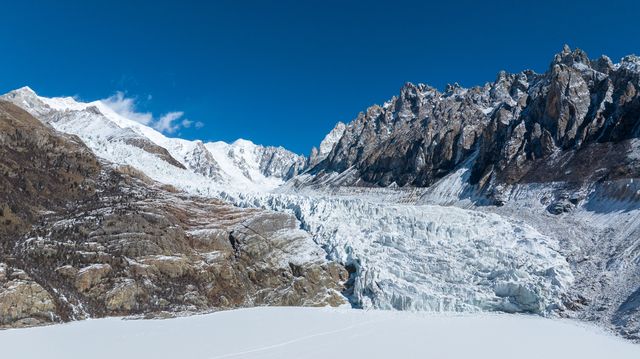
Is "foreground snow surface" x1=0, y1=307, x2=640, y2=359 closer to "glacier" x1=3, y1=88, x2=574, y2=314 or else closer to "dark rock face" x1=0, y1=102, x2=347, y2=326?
"dark rock face" x1=0, y1=102, x2=347, y2=326

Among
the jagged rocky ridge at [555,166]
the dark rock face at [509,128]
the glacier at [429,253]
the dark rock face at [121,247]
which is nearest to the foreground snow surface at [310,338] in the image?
the dark rock face at [121,247]

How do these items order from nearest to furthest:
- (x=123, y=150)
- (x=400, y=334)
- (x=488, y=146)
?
1. (x=400, y=334)
2. (x=123, y=150)
3. (x=488, y=146)

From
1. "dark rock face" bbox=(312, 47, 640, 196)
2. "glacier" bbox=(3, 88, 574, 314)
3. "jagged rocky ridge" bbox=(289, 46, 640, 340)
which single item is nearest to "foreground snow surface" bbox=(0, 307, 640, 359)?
"glacier" bbox=(3, 88, 574, 314)

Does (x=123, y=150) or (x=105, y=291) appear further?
(x=123, y=150)

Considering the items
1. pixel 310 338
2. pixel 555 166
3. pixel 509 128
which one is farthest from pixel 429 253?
pixel 509 128

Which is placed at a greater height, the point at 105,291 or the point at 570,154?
the point at 570,154

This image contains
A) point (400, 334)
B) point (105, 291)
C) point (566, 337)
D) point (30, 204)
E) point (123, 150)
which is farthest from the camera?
point (123, 150)

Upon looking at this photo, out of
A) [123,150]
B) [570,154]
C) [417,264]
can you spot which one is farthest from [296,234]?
[570,154]

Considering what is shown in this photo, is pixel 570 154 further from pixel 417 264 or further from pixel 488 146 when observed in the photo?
pixel 417 264
